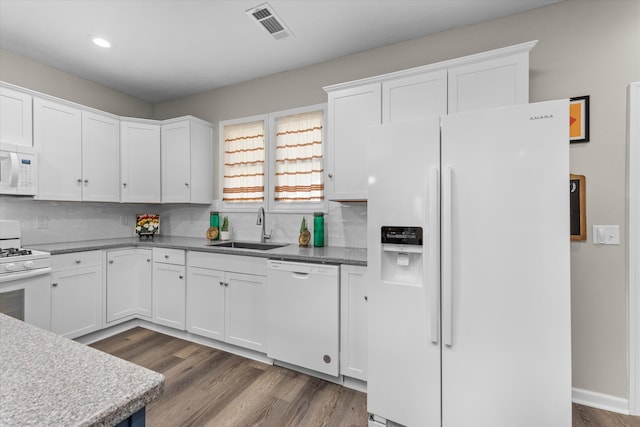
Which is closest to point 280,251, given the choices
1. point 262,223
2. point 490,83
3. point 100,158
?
point 262,223

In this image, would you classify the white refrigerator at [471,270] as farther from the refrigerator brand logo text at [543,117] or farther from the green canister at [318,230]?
the green canister at [318,230]

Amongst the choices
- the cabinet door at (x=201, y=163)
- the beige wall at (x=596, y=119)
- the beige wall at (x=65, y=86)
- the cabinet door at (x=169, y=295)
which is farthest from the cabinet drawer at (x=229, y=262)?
the beige wall at (x=596, y=119)

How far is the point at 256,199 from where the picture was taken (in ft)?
10.9

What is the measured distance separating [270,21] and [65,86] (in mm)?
2434

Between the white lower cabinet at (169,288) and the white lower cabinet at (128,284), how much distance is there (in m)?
0.12

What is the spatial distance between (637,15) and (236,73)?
320 centimetres

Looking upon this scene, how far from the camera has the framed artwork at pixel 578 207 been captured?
2.00 metres

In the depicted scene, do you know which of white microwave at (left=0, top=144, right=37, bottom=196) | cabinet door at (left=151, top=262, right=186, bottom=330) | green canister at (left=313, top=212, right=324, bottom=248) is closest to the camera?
white microwave at (left=0, top=144, right=37, bottom=196)

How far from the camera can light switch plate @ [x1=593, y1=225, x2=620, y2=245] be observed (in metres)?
1.94

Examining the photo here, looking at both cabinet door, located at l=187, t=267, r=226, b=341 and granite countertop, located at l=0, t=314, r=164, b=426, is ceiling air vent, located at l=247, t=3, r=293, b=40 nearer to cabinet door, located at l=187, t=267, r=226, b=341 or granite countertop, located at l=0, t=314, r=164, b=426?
cabinet door, located at l=187, t=267, r=226, b=341

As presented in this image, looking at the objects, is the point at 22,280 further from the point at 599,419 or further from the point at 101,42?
the point at 599,419

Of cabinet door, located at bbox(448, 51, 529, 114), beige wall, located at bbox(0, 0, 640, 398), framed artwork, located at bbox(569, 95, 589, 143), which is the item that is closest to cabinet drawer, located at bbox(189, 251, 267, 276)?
cabinet door, located at bbox(448, 51, 529, 114)

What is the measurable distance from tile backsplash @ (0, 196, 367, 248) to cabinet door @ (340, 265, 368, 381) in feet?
2.22

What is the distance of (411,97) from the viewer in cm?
218
